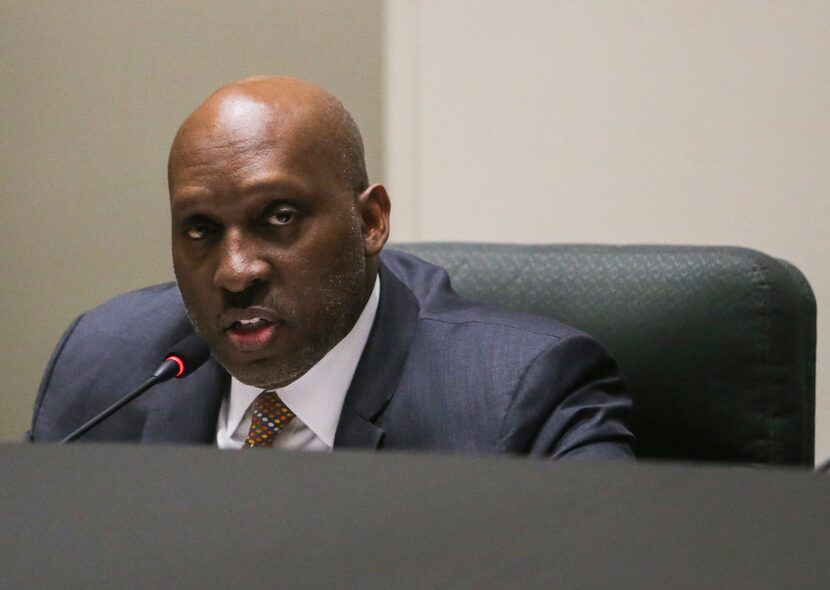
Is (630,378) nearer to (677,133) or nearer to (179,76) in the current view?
(677,133)

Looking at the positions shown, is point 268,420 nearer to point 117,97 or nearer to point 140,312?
point 140,312

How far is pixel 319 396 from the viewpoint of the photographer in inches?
48.9

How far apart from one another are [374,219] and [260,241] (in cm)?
16

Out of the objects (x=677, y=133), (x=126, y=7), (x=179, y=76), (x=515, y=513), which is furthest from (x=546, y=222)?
(x=515, y=513)

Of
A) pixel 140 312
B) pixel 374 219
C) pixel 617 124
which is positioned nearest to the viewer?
pixel 374 219

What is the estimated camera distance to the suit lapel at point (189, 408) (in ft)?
4.23

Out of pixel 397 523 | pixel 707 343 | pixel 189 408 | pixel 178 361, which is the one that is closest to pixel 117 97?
pixel 189 408

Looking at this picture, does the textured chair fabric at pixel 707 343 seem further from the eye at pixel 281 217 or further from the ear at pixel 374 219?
the eye at pixel 281 217

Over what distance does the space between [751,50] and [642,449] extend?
0.98 meters

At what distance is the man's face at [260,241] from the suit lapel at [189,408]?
3.6 inches

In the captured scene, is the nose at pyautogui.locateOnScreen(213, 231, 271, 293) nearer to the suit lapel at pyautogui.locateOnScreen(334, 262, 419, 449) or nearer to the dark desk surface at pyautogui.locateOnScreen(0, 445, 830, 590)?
the suit lapel at pyautogui.locateOnScreen(334, 262, 419, 449)

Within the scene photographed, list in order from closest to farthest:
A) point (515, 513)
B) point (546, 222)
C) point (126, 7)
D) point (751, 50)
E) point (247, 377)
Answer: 1. point (515, 513)
2. point (247, 377)
3. point (751, 50)
4. point (546, 222)
5. point (126, 7)

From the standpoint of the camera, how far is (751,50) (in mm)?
1983

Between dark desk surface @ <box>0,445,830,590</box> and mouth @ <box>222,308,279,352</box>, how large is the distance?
85cm
